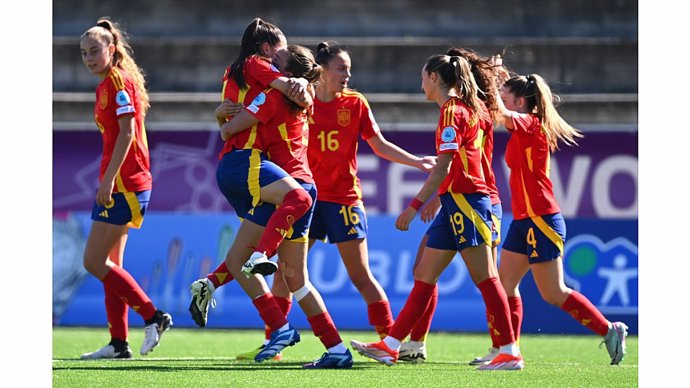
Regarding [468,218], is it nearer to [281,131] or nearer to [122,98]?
[281,131]

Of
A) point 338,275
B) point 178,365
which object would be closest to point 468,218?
point 178,365

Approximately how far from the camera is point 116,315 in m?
7.95

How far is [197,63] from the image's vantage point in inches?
608

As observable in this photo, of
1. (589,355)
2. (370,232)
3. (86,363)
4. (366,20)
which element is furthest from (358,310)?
(366,20)

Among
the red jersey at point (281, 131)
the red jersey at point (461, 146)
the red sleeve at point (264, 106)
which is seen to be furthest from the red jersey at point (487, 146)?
the red sleeve at point (264, 106)

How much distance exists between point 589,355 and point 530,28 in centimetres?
820

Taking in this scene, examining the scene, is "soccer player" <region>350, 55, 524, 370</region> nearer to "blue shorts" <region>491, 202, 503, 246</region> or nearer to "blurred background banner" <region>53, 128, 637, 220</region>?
"blue shorts" <region>491, 202, 503, 246</region>

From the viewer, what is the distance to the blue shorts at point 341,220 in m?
7.74

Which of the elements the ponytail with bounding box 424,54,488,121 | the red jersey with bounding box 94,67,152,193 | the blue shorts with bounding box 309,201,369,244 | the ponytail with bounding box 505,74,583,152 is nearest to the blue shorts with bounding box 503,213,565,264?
Result: the ponytail with bounding box 505,74,583,152

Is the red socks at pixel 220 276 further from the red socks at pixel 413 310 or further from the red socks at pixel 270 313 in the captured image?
the red socks at pixel 413 310

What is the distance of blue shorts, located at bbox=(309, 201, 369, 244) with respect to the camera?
774 cm

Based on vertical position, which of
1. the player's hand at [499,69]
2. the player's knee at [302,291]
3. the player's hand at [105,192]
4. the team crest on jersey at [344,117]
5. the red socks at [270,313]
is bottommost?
the red socks at [270,313]

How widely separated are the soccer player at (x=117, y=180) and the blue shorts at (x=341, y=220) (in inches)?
48.5
